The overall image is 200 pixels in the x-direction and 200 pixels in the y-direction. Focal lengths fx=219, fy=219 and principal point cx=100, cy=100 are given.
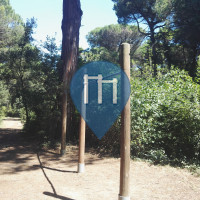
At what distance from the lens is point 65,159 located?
6402 millimetres

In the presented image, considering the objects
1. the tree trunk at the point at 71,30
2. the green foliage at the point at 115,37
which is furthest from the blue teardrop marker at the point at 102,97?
the green foliage at the point at 115,37

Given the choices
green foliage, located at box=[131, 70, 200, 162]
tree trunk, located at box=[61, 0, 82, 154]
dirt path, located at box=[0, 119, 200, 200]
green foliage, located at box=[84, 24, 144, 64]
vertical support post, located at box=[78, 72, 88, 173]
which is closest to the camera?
dirt path, located at box=[0, 119, 200, 200]

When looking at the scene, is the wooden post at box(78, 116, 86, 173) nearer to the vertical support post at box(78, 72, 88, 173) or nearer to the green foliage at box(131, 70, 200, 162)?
the vertical support post at box(78, 72, 88, 173)

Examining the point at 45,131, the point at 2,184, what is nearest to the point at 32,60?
the point at 45,131

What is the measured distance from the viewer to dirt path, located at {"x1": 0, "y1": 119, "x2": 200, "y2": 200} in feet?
12.0

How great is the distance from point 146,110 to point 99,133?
2.22 metres

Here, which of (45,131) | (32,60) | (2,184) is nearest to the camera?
(2,184)

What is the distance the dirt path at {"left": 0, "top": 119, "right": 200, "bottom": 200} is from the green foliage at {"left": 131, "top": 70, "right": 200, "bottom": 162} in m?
0.68

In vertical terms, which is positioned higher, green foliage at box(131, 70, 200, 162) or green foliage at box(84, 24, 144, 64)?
green foliage at box(84, 24, 144, 64)

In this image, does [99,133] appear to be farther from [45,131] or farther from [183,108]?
[183,108]

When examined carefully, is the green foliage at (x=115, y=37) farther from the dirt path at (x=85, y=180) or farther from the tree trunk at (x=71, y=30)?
the dirt path at (x=85, y=180)

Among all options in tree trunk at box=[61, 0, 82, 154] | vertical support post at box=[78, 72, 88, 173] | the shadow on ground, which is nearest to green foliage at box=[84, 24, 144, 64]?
tree trunk at box=[61, 0, 82, 154]

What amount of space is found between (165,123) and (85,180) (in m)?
2.85

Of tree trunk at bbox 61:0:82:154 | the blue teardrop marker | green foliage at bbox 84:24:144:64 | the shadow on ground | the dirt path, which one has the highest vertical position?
green foliage at bbox 84:24:144:64
